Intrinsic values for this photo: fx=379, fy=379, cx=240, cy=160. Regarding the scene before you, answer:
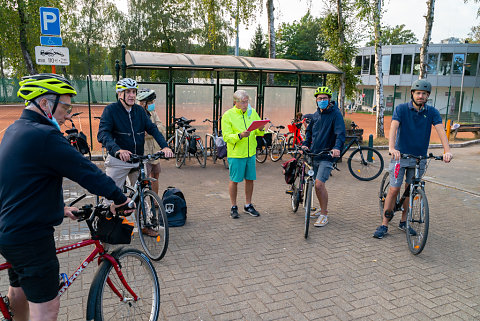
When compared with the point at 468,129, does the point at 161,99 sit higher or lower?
higher

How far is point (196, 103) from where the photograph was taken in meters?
10.7

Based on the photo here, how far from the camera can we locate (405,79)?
4009 centimetres

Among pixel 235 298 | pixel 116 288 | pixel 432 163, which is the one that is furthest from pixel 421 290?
pixel 432 163

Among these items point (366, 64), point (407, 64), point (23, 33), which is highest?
point (366, 64)

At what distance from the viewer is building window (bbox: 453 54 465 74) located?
36.8 meters

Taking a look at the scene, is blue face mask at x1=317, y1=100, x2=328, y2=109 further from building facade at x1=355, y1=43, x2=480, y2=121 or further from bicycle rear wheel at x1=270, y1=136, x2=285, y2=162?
building facade at x1=355, y1=43, x2=480, y2=121

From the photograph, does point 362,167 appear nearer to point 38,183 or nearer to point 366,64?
point 38,183

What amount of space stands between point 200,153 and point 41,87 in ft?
26.0

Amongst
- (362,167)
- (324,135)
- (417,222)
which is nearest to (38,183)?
(324,135)

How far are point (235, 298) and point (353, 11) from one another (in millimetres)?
13867

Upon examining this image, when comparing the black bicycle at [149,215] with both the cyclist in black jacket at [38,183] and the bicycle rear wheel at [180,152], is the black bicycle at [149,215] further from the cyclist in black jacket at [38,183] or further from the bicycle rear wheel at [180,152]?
the bicycle rear wheel at [180,152]

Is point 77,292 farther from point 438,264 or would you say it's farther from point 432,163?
point 432,163

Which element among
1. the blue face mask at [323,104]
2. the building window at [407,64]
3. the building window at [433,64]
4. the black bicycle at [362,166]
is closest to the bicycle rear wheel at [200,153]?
the black bicycle at [362,166]

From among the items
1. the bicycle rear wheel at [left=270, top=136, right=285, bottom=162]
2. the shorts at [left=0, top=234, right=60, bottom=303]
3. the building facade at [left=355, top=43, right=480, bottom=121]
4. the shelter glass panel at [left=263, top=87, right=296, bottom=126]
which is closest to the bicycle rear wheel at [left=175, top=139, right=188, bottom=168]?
the bicycle rear wheel at [left=270, top=136, right=285, bottom=162]
